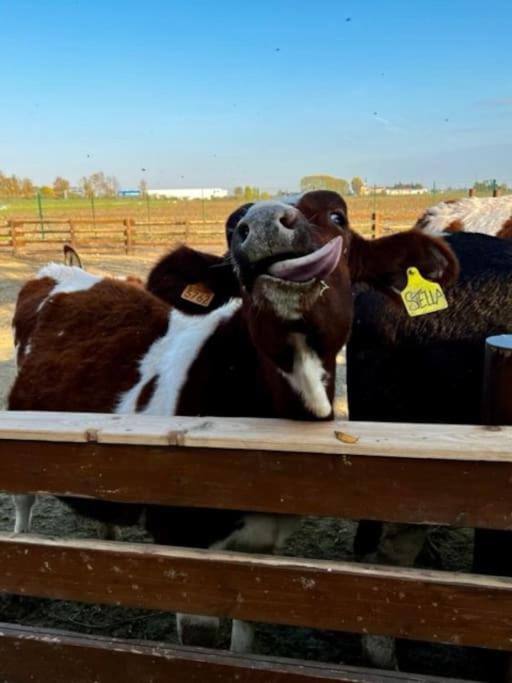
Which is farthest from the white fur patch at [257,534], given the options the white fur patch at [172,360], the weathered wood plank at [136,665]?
the white fur patch at [172,360]

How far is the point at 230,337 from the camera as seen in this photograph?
2.75 meters

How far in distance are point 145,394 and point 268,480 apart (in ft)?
3.96

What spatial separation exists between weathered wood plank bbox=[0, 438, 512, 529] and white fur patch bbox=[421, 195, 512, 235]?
14.3 feet

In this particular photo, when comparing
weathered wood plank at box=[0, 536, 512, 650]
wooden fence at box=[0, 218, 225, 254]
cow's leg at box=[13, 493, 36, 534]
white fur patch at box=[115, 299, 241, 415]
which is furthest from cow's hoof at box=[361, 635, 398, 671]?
wooden fence at box=[0, 218, 225, 254]

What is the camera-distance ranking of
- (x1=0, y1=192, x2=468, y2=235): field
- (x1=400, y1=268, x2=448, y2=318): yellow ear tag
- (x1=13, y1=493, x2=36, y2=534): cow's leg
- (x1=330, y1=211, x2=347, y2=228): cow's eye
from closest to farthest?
(x1=330, y1=211, x2=347, y2=228): cow's eye, (x1=400, y1=268, x2=448, y2=318): yellow ear tag, (x1=13, y1=493, x2=36, y2=534): cow's leg, (x1=0, y1=192, x2=468, y2=235): field

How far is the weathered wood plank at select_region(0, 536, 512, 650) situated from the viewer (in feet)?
5.93

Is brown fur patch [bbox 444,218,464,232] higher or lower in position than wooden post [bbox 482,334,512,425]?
higher

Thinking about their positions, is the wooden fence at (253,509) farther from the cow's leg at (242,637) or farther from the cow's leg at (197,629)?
the cow's leg at (242,637)

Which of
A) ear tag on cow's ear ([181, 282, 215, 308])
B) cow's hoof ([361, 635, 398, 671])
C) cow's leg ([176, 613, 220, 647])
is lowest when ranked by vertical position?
cow's hoof ([361, 635, 398, 671])

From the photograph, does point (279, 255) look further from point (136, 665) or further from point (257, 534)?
point (136, 665)

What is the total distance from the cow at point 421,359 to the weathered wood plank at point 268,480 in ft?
4.35

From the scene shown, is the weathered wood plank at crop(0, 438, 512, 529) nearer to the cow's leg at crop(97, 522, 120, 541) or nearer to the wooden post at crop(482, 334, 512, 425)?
the wooden post at crop(482, 334, 512, 425)

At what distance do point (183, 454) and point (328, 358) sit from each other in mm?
595

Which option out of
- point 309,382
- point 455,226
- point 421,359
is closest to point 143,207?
point 455,226
